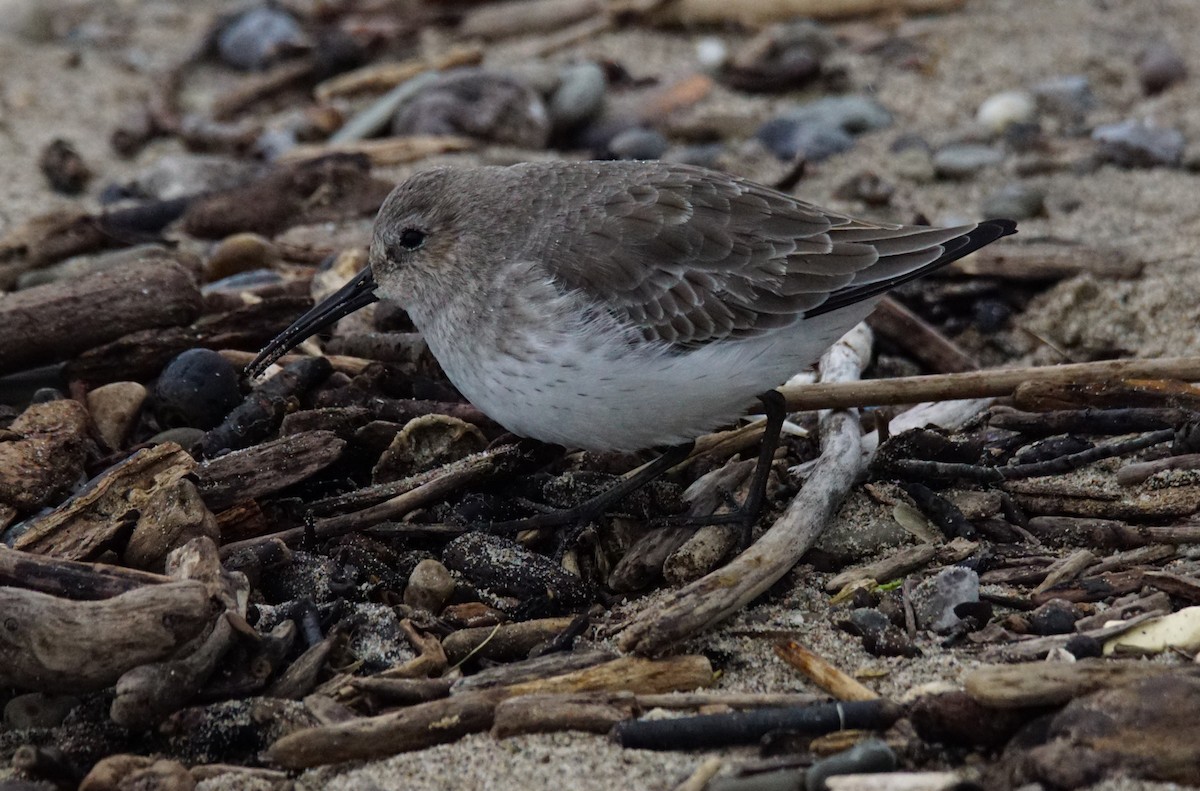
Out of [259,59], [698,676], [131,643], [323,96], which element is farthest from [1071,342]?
[259,59]

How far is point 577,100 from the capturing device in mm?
8102

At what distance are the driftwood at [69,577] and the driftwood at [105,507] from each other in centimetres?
25

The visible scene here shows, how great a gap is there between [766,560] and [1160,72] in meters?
5.57

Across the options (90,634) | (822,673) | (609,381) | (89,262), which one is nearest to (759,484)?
(609,381)

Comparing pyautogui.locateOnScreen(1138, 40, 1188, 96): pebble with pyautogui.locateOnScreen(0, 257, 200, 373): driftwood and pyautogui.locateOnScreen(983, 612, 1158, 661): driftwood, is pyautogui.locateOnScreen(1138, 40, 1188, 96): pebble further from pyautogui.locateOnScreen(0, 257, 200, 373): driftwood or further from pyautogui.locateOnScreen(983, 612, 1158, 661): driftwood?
pyautogui.locateOnScreen(0, 257, 200, 373): driftwood

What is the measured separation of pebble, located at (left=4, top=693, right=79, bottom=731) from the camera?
351cm

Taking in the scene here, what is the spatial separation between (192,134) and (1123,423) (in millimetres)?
5877

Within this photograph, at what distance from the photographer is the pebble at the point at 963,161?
23.6 feet

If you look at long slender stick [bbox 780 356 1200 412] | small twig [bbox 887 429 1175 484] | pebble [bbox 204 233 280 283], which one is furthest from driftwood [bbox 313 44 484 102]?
small twig [bbox 887 429 1175 484]

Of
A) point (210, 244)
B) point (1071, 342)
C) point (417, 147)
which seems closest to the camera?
point (1071, 342)

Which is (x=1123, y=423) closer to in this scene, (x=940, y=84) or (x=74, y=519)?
(x=74, y=519)

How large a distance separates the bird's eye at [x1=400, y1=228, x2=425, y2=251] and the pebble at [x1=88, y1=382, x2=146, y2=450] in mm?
1158

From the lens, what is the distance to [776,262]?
14.5 ft

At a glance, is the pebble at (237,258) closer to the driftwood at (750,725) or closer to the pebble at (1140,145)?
the driftwood at (750,725)
